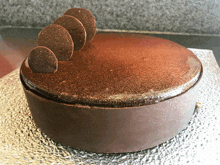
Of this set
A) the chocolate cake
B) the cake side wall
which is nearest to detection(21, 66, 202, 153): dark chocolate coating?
the chocolate cake

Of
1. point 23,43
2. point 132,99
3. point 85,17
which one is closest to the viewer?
point 132,99

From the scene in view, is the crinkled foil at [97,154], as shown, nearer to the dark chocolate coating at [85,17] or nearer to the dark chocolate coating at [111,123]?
the dark chocolate coating at [111,123]

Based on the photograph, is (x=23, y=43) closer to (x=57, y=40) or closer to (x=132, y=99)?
(x=57, y=40)

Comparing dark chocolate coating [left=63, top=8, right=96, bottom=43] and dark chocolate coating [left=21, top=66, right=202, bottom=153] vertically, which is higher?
dark chocolate coating [left=63, top=8, right=96, bottom=43]

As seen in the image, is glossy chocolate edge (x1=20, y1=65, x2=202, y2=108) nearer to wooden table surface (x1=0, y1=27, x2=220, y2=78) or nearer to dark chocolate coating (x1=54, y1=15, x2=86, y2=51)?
dark chocolate coating (x1=54, y1=15, x2=86, y2=51)

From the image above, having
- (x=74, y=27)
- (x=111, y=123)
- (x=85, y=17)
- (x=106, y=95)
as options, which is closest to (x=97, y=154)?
(x=111, y=123)

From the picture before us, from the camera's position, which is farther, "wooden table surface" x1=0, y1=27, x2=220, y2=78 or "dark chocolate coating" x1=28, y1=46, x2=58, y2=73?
"wooden table surface" x1=0, y1=27, x2=220, y2=78

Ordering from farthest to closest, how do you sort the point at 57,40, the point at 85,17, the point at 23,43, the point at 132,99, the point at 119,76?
1. the point at 23,43
2. the point at 85,17
3. the point at 57,40
4. the point at 119,76
5. the point at 132,99
